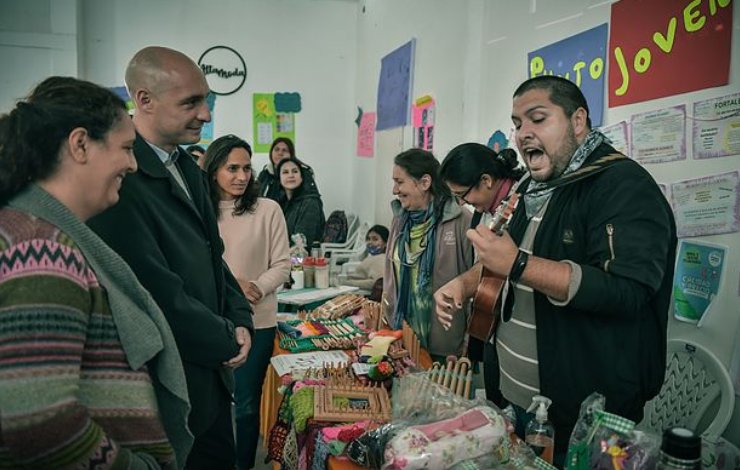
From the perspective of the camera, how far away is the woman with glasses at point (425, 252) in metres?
2.47

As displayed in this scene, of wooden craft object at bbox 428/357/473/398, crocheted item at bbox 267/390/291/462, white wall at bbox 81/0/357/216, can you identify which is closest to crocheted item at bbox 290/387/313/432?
crocheted item at bbox 267/390/291/462

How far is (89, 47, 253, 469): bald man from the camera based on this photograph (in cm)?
134

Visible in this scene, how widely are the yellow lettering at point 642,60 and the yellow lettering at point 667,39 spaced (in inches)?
1.9

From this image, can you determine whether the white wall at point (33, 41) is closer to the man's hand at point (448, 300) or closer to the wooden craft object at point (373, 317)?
the wooden craft object at point (373, 317)

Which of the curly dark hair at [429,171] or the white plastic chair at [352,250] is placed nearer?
the curly dark hair at [429,171]

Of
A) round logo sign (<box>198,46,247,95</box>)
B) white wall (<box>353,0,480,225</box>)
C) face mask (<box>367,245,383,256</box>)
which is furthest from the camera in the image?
round logo sign (<box>198,46,247,95</box>)

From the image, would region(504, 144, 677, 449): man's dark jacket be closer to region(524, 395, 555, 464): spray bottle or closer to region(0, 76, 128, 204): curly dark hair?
region(524, 395, 555, 464): spray bottle

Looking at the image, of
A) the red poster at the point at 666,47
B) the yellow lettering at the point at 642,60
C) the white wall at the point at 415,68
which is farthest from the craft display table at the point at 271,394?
the white wall at the point at 415,68

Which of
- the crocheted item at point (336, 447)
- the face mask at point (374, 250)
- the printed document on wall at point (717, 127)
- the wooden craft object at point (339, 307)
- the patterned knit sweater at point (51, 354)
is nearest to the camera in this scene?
the patterned knit sweater at point (51, 354)

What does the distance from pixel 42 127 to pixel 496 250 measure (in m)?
1.04

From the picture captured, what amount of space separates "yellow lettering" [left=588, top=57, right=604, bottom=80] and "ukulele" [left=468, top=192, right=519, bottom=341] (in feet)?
2.70

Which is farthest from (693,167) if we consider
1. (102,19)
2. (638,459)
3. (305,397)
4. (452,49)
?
(102,19)

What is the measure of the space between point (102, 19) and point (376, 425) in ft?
20.2

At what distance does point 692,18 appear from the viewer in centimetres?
174
